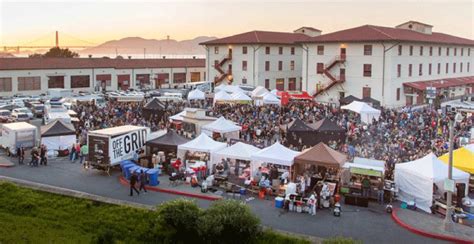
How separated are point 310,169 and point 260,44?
124ft

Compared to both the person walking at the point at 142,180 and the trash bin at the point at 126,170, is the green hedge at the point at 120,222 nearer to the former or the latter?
the person walking at the point at 142,180

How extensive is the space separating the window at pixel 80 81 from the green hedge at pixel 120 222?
152 feet

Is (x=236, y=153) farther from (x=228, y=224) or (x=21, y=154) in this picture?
(x=21, y=154)

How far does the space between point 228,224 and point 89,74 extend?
53902 mm

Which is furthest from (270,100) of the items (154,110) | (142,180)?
(142,180)

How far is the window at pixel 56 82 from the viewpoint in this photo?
5993 centimetres

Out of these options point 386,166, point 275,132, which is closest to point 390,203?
point 386,166

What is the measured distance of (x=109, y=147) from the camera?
2162 cm

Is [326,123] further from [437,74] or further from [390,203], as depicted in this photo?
[437,74]

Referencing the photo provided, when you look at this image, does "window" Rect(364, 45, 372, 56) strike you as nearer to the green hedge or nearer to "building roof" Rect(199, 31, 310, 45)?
"building roof" Rect(199, 31, 310, 45)

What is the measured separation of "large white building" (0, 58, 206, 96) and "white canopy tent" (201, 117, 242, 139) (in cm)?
3728

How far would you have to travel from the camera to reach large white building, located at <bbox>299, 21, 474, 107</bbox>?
147ft

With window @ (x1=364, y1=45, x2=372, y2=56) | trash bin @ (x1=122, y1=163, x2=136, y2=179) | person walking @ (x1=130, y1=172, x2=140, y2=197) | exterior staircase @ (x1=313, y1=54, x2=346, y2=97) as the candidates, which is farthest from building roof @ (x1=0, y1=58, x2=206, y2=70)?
person walking @ (x1=130, y1=172, x2=140, y2=197)

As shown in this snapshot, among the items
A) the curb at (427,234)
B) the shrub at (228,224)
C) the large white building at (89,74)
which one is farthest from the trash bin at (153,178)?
the large white building at (89,74)
